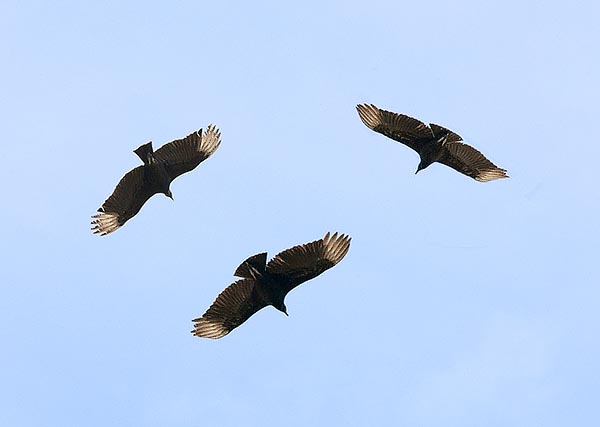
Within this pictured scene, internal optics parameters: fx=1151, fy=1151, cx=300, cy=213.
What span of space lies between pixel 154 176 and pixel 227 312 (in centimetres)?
305

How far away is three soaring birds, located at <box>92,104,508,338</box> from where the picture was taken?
1923 centimetres

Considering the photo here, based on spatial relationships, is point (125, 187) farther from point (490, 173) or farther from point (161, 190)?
point (490, 173)

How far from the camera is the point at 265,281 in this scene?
19422 millimetres

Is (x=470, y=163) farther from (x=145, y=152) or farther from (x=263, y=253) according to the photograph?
(x=145, y=152)

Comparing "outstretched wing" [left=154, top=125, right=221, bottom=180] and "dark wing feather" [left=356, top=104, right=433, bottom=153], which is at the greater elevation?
"outstretched wing" [left=154, top=125, right=221, bottom=180]

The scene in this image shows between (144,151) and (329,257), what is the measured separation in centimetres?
421

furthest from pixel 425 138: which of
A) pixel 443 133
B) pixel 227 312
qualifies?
pixel 227 312

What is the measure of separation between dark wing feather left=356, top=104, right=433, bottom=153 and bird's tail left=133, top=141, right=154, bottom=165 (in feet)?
13.1

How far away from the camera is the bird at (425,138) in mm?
21359

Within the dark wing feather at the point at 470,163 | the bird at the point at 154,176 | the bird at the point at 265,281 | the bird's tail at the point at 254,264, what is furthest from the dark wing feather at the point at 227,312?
the dark wing feather at the point at 470,163

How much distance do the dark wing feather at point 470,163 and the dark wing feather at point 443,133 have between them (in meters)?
0.33

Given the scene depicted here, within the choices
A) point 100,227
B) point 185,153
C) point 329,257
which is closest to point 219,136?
point 185,153

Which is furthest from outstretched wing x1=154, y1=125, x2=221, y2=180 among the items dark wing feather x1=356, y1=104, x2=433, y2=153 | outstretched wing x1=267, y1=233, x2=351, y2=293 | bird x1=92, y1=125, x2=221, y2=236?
outstretched wing x1=267, y1=233, x2=351, y2=293

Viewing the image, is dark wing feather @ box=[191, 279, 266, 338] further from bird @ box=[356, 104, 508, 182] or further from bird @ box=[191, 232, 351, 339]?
bird @ box=[356, 104, 508, 182]
